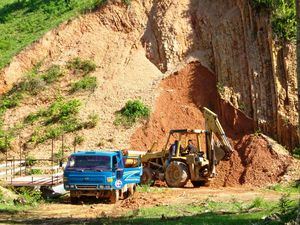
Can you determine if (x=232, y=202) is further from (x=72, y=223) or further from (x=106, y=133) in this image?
(x=106, y=133)

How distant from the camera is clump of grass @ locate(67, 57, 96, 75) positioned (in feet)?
122

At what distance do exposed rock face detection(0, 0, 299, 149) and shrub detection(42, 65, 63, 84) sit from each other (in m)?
1.06

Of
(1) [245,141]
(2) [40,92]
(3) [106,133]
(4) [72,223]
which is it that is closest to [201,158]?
(1) [245,141]

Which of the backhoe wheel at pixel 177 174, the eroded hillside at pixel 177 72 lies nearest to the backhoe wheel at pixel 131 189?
the backhoe wheel at pixel 177 174

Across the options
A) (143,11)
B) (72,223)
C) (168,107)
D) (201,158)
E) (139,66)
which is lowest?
(72,223)

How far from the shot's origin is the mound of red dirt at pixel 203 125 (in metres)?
28.1

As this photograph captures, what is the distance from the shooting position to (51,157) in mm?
31375

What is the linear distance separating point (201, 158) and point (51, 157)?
29.5 ft

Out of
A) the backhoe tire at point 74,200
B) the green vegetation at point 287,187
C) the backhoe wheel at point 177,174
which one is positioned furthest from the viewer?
the backhoe wheel at point 177,174

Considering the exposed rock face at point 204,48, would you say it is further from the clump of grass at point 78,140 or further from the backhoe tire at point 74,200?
the backhoe tire at point 74,200

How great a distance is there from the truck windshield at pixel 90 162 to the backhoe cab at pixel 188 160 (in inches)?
205

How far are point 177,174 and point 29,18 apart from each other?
23944 millimetres

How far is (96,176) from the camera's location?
2058 cm

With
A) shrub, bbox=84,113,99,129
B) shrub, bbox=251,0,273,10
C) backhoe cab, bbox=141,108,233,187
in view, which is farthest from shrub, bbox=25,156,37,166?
shrub, bbox=251,0,273,10
